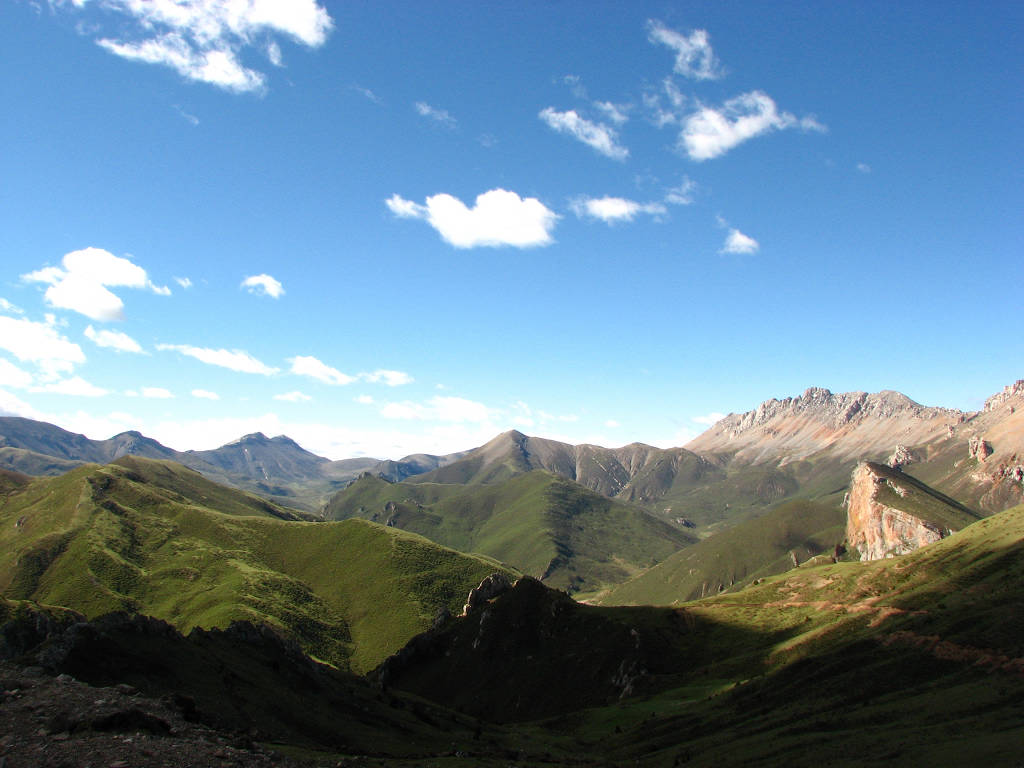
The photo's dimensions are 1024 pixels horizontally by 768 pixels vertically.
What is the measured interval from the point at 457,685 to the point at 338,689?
59288 mm

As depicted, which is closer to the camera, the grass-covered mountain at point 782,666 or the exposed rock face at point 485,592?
the grass-covered mountain at point 782,666

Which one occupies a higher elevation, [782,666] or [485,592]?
[782,666]

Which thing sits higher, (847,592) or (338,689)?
(847,592)

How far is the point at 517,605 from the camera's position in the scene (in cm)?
13975

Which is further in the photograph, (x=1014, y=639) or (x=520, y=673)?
(x=520, y=673)

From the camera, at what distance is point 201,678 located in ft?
186

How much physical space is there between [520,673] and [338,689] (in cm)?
5706

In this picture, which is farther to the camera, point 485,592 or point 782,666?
point 485,592

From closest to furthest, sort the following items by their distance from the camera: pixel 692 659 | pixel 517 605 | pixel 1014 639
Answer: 1. pixel 1014 639
2. pixel 692 659
3. pixel 517 605

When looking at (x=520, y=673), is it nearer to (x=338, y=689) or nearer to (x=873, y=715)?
(x=338, y=689)

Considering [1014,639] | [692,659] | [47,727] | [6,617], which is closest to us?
[47,727]

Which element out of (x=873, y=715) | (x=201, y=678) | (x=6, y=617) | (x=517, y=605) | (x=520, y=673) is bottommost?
(x=6, y=617)

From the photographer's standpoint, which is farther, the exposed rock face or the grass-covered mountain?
the exposed rock face

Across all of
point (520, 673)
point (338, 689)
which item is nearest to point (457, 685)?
point (520, 673)
